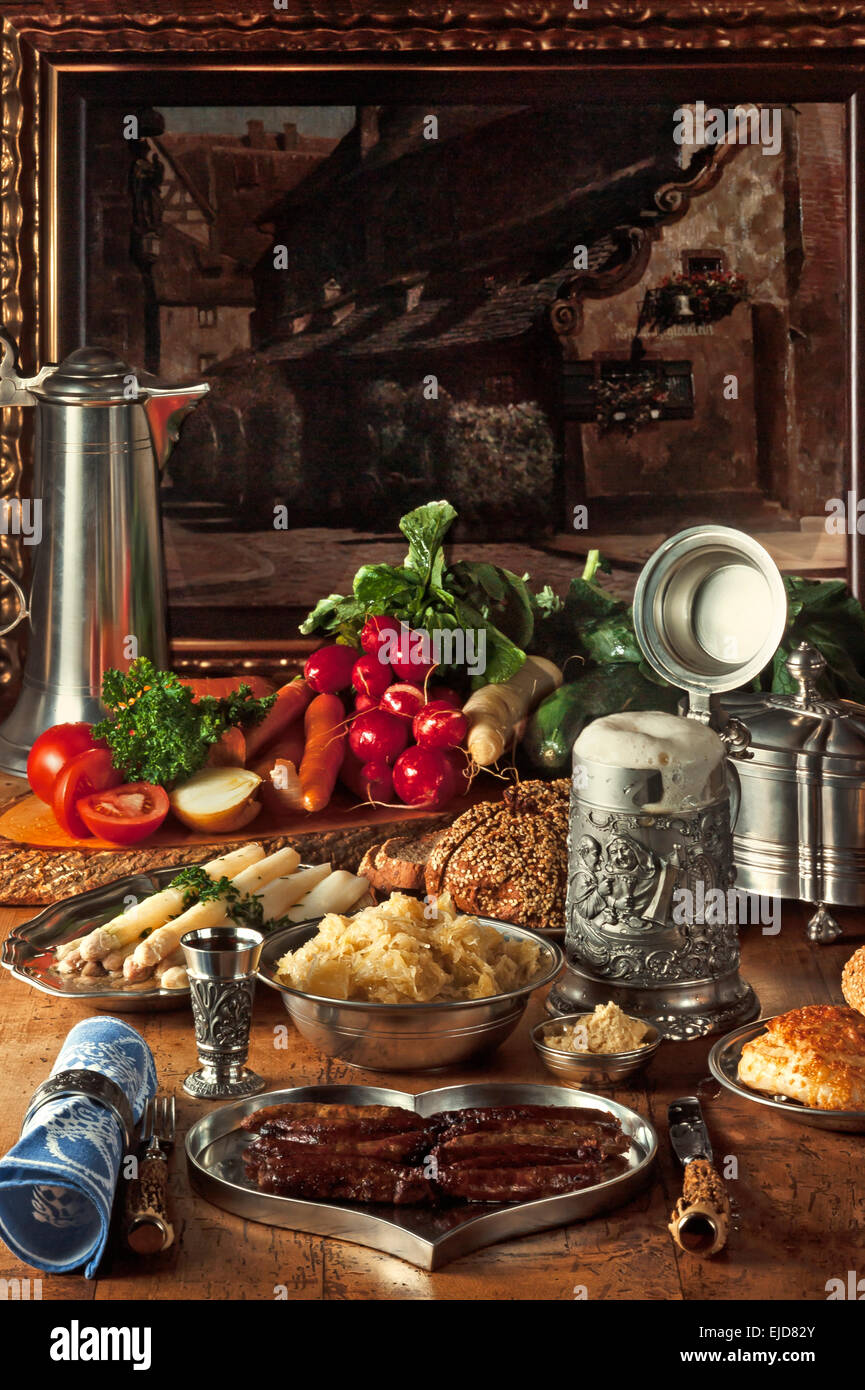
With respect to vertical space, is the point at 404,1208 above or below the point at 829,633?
below

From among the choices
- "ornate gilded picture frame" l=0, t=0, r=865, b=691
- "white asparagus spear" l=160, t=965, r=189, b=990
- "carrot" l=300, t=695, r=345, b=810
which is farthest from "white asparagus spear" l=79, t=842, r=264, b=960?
"ornate gilded picture frame" l=0, t=0, r=865, b=691

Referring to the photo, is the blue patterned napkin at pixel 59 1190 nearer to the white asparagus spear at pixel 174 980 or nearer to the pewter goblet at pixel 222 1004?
the pewter goblet at pixel 222 1004

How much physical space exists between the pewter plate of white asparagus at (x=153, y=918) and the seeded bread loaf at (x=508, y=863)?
13 cm

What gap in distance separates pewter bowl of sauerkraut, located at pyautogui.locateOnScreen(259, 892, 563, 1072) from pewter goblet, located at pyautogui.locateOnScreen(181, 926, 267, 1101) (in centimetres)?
6

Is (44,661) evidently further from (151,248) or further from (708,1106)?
(708,1106)

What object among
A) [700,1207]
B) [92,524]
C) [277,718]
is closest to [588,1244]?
[700,1207]

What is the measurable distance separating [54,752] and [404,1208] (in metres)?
1.17

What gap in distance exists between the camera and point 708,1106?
4.95ft

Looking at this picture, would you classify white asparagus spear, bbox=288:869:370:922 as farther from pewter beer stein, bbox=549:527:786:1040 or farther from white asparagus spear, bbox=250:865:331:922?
pewter beer stein, bbox=549:527:786:1040

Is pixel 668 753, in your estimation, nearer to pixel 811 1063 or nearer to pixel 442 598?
pixel 811 1063

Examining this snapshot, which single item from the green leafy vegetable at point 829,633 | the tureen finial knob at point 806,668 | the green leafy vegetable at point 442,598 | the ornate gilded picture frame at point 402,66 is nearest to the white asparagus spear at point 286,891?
the green leafy vegetable at point 442,598

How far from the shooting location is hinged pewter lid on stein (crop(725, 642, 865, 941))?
1905 millimetres

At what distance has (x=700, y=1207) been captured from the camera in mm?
1223

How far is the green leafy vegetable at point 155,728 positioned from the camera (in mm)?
2176
